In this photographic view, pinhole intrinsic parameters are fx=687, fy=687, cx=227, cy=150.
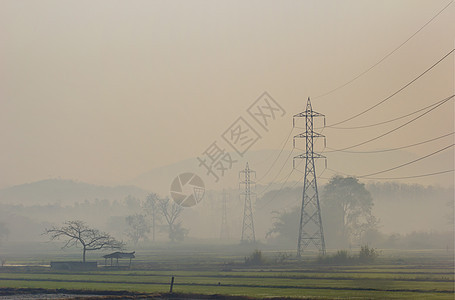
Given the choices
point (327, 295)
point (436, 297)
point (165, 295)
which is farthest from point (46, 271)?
point (436, 297)

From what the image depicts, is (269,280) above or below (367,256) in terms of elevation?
below

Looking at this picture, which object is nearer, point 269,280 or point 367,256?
point 269,280

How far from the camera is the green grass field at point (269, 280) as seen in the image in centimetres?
6241

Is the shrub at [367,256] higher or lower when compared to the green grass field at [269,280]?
higher

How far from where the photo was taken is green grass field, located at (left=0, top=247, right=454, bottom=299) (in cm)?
6241

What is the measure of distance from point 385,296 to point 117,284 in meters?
30.7

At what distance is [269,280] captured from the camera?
7688cm

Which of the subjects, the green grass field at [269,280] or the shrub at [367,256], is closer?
the green grass field at [269,280]

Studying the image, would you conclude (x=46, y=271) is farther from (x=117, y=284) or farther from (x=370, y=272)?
(x=370, y=272)

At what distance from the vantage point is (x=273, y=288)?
220 feet

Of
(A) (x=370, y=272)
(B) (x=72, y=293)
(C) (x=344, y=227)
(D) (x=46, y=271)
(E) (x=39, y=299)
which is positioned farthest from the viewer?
(C) (x=344, y=227)

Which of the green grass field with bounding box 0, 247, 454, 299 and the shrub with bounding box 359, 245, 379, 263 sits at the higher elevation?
the shrub with bounding box 359, 245, 379, 263

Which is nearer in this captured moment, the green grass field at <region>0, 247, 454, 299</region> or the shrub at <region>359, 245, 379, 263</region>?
the green grass field at <region>0, 247, 454, 299</region>

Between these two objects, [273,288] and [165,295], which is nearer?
[165,295]
